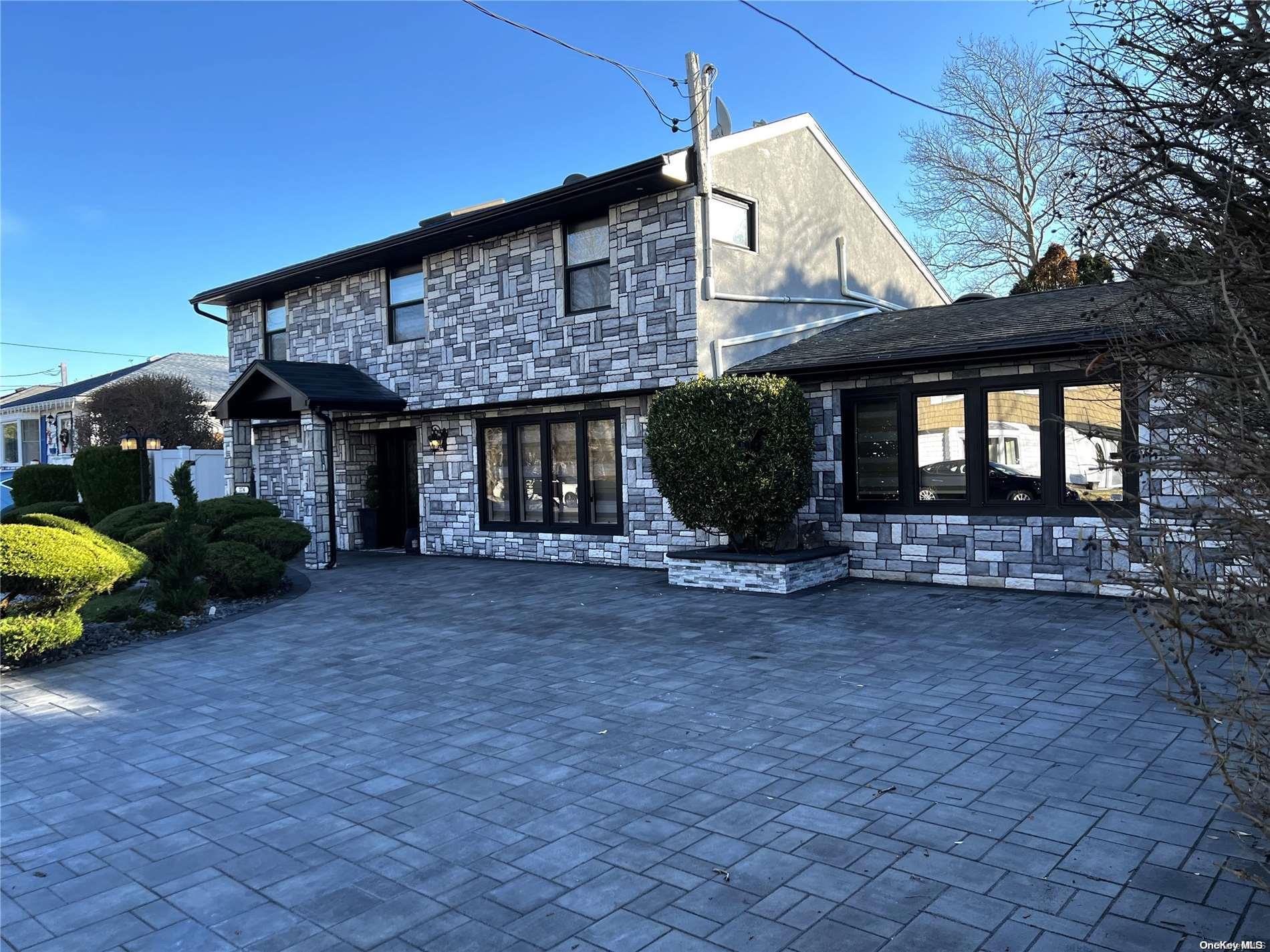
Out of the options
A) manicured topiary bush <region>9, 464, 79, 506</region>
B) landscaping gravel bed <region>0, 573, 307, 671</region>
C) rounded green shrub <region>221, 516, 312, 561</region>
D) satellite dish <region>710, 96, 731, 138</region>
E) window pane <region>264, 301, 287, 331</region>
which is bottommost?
landscaping gravel bed <region>0, 573, 307, 671</region>

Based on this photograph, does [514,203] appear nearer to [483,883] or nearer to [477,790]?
[477,790]

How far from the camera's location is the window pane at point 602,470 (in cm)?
1270

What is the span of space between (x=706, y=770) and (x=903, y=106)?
10.9 metres

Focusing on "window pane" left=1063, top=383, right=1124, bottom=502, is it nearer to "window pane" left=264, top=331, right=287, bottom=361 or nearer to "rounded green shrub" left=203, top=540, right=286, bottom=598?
"rounded green shrub" left=203, top=540, right=286, bottom=598

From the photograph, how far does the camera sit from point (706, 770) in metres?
4.43

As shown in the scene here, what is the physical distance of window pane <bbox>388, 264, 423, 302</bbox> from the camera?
15.0 meters

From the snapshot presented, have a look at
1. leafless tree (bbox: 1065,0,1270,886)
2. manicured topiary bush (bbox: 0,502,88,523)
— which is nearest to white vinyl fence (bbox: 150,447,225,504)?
manicured topiary bush (bbox: 0,502,88,523)

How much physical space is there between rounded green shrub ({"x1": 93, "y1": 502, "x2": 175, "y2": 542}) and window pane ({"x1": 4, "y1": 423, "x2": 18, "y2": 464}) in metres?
30.9

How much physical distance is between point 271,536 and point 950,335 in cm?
937

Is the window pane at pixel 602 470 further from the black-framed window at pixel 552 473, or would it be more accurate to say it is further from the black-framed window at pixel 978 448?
the black-framed window at pixel 978 448

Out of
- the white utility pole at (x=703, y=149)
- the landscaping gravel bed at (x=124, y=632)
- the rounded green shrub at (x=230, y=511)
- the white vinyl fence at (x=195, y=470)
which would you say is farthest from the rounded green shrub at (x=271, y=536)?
the white vinyl fence at (x=195, y=470)

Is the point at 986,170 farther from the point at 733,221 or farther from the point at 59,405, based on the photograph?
the point at 59,405

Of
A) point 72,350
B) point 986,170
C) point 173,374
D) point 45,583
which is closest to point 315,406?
point 45,583

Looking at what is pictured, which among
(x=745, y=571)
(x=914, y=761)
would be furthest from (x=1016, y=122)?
(x=914, y=761)
